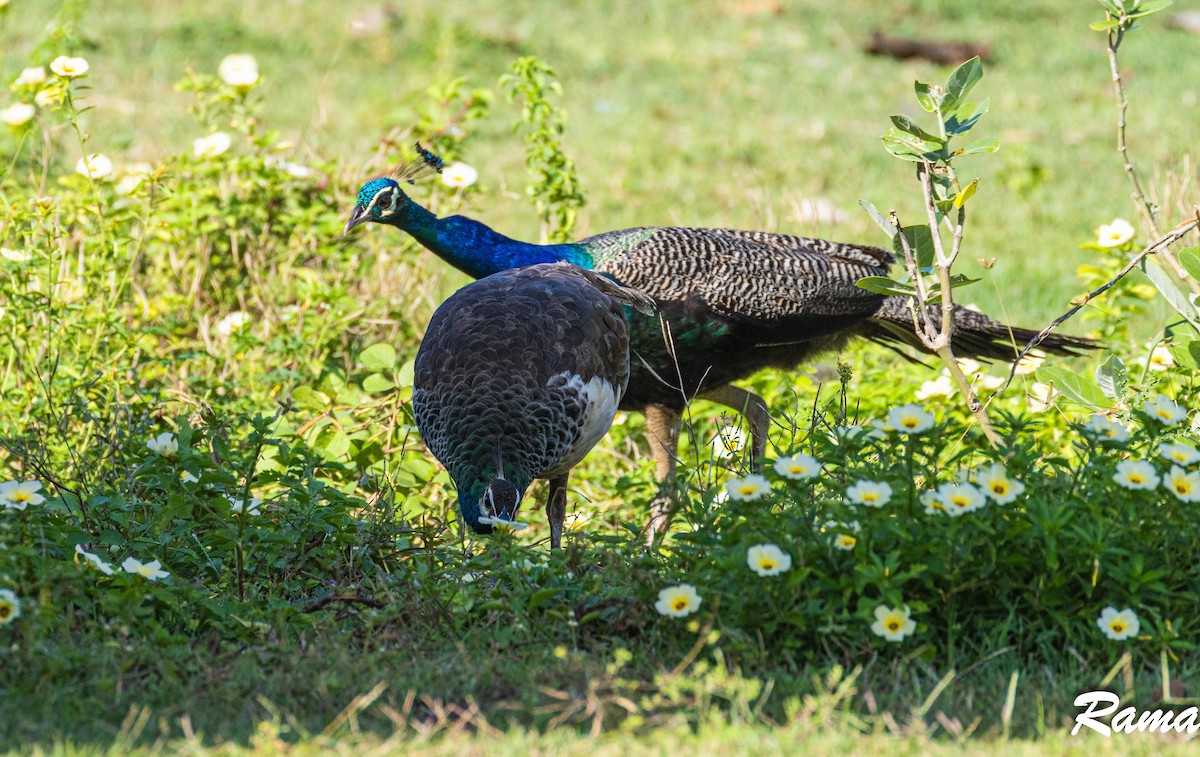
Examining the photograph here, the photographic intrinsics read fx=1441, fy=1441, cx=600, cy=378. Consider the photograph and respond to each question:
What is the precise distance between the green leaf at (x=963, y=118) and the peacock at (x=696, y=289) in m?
1.23

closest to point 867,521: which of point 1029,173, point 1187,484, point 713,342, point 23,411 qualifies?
point 1187,484

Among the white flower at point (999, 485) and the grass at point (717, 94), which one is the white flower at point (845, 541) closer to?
the white flower at point (999, 485)

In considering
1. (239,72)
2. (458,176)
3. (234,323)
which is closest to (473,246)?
(458,176)

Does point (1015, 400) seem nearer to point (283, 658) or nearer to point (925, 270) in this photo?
point (925, 270)

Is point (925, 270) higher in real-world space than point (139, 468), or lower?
higher

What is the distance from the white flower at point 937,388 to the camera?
5.06 metres

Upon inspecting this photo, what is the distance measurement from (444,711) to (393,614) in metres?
0.53

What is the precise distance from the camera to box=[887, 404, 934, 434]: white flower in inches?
121

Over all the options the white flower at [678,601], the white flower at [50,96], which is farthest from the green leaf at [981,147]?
the white flower at [50,96]

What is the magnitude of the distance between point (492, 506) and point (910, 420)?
3.82 ft

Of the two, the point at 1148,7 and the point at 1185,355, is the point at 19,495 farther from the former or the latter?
the point at 1148,7

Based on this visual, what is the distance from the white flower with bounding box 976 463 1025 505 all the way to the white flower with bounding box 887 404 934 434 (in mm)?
158

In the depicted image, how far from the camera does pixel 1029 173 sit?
332 inches

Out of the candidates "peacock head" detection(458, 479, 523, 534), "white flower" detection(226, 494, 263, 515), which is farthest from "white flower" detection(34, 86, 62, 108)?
"peacock head" detection(458, 479, 523, 534)
